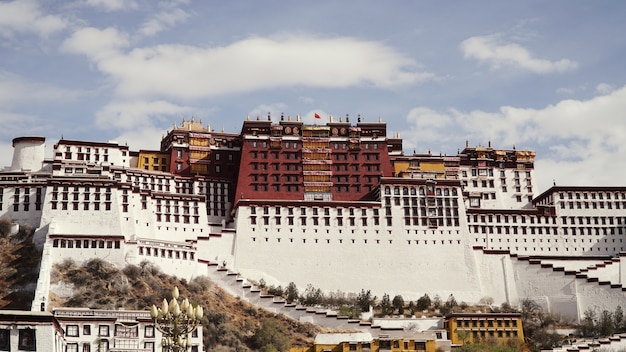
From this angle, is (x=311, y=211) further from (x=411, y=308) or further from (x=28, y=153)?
(x=28, y=153)

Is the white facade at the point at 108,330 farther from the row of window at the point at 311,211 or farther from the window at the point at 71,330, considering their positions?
the row of window at the point at 311,211

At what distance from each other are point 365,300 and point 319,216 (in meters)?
11.4

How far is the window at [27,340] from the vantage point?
182 feet

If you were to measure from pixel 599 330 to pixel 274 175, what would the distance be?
36.9 meters

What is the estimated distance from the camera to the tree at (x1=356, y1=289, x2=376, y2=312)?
101 meters

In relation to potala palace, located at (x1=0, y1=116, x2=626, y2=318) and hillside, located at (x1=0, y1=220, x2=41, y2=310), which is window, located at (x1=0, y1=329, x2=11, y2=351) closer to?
hillside, located at (x1=0, y1=220, x2=41, y2=310)

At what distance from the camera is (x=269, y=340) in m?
88.8

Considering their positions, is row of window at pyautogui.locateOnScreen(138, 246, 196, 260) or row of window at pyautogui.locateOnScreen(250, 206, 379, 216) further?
row of window at pyautogui.locateOnScreen(250, 206, 379, 216)

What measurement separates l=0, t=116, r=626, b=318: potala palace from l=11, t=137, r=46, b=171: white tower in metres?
0.14

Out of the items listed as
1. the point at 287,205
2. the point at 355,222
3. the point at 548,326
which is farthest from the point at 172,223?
the point at 548,326

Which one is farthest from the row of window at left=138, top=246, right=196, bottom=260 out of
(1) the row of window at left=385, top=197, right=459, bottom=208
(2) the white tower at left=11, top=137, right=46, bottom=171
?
(1) the row of window at left=385, top=197, right=459, bottom=208

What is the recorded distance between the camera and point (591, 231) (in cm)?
11619

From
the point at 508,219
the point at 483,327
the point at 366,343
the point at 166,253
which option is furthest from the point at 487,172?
the point at 166,253

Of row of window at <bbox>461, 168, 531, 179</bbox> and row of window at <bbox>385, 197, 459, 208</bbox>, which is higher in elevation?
row of window at <bbox>461, 168, 531, 179</bbox>
